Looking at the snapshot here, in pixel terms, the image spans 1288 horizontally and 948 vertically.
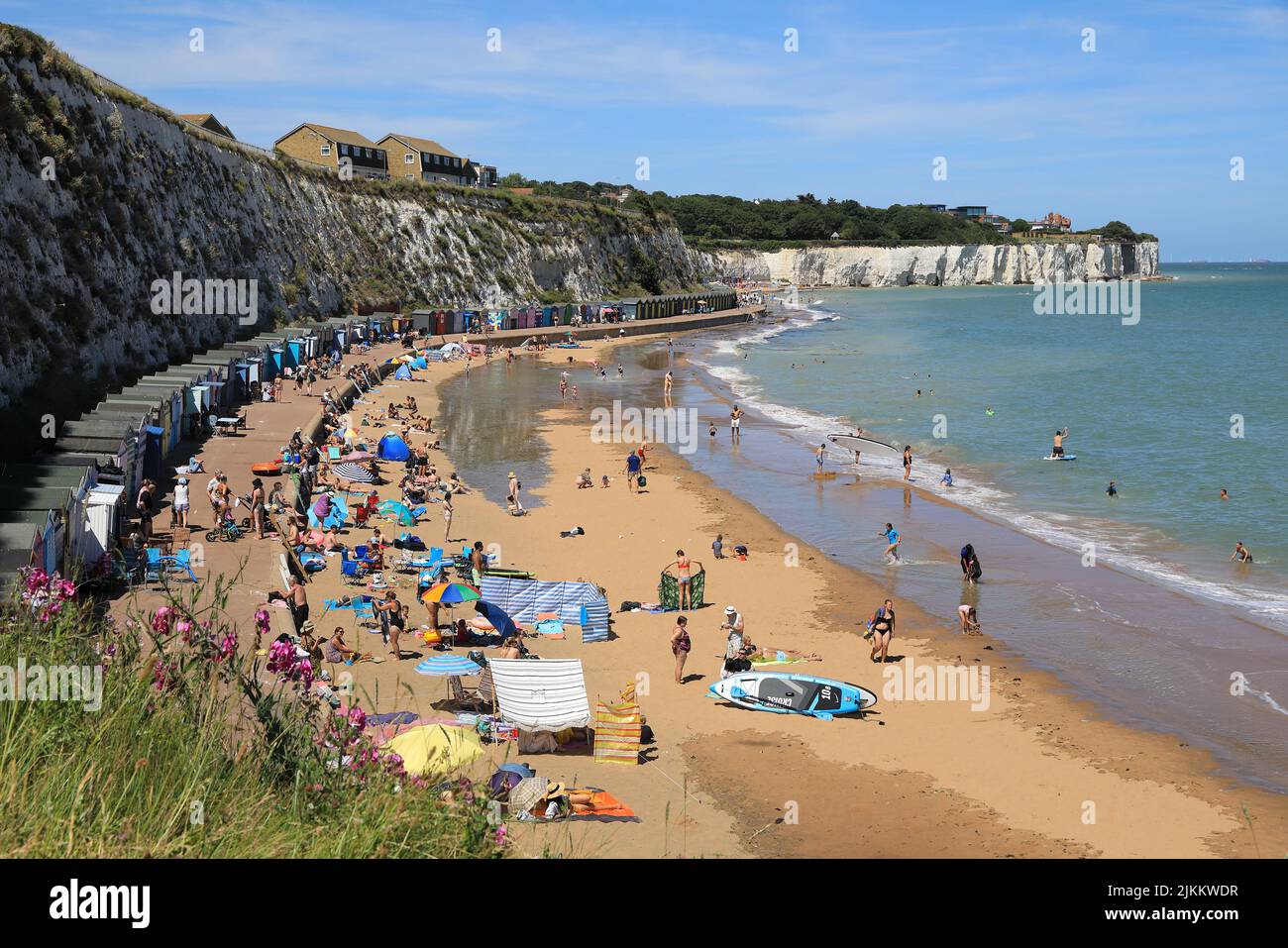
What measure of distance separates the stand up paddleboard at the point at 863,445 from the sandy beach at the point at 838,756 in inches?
573

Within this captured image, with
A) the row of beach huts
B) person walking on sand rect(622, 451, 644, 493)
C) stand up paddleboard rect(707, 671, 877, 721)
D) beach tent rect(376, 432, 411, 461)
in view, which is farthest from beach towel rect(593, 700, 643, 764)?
beach tent rect(376, 432, 411, 461)

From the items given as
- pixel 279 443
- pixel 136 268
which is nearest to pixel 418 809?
Result: pixel 279 443

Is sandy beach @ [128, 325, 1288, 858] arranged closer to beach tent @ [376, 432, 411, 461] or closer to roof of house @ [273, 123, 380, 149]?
beach tent @ [376, 432, 411, 461]

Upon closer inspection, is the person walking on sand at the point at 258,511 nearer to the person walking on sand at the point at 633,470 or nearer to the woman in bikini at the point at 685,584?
the woman in bikini at the point at 685,584

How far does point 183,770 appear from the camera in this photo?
5.16 metres

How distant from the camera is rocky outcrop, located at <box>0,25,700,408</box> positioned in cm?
2914

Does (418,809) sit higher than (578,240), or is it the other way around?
(578,240)

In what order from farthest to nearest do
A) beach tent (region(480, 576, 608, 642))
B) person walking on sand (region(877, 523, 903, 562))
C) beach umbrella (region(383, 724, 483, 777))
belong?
person walking on sand (region(877, 523, 903, 562)) < beach tent (region(480, 576, 608, 642)) < beach umbrella (region(383, 724, 483, 777))

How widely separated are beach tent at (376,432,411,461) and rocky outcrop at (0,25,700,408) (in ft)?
25.4

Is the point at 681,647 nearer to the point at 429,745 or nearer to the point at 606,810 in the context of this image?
the point at 606,810
